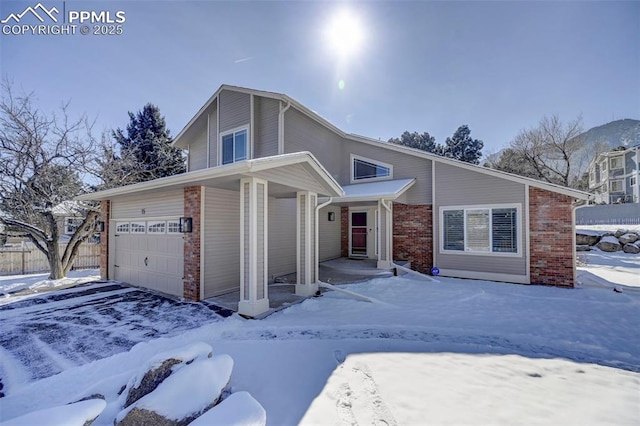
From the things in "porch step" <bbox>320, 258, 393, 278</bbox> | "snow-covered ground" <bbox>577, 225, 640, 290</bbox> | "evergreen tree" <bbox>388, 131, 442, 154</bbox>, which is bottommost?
"snow-covered ground" <bbox>577, 225, 640, 290</bbox>

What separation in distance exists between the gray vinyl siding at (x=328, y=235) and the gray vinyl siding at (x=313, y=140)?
194cm

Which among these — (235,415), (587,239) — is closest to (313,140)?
(235,415)

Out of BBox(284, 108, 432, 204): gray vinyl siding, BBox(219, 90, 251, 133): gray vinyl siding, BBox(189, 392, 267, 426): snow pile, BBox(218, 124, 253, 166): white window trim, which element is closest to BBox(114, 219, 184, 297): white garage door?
BBox(218, 124, 253, 166): white window trim

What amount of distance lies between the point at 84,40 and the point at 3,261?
1063 centimetres

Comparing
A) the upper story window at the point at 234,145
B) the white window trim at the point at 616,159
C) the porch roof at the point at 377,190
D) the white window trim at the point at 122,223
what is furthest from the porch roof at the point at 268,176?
the white window trim at the point at 616,159

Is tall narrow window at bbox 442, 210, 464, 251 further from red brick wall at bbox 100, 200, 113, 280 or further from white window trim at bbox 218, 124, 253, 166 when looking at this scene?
red brick wall at bbox 100, 200, 113, 280

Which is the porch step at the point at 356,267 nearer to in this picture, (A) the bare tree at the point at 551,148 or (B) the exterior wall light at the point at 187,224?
(B) the exterior wall light at the point at 187,224

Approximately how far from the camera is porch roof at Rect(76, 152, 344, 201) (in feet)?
17.0

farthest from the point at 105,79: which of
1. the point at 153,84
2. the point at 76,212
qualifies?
the point at 76,212

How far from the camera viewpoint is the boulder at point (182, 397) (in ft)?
7.84

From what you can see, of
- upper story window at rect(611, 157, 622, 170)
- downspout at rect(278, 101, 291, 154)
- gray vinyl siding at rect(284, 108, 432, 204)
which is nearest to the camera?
downspout at rect(278, 101, 291, 154)

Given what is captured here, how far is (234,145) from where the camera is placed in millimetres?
10469

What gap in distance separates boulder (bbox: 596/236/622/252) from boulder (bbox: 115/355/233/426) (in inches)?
819

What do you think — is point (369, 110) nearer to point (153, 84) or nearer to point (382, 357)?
point (153, 84)
